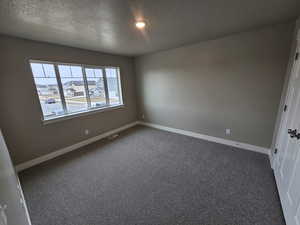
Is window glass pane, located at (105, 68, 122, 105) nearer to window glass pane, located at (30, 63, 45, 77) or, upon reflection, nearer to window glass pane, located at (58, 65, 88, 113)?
window glass pane, located at (58, 65, 88, 113)

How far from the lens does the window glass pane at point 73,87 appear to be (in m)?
2.98

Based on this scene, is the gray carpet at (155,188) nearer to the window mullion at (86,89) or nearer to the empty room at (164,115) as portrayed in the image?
the empty room at (164,115)

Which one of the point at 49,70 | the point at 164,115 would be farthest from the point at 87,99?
the point at 164,115

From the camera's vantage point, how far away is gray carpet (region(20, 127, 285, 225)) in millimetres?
1518

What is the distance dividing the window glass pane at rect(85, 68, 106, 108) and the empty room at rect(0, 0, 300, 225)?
0.10ft

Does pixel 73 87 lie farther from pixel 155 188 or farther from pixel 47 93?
pixel 155 188

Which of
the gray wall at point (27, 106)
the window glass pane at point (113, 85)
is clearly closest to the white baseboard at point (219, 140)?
the window glass pane at point (113, 85)

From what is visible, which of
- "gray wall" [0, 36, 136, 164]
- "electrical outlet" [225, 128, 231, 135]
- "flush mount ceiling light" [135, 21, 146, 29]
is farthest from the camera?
"electrical outlet" [225, 128, 231, 135]

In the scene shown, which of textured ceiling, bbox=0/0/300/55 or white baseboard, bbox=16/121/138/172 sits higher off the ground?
textured ceiling, bbox=0/0/300/55

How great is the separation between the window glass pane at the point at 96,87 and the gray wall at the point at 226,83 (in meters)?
1.43

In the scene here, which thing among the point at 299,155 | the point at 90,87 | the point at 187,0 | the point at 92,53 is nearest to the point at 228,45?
the point at 187,0

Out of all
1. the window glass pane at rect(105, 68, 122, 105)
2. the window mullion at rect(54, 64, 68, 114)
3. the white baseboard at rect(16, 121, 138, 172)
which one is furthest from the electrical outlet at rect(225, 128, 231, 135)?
the window mullion at rect(54, 64, 68, 114)

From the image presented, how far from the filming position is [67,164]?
102 inches

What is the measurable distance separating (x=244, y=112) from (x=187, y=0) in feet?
7.58
